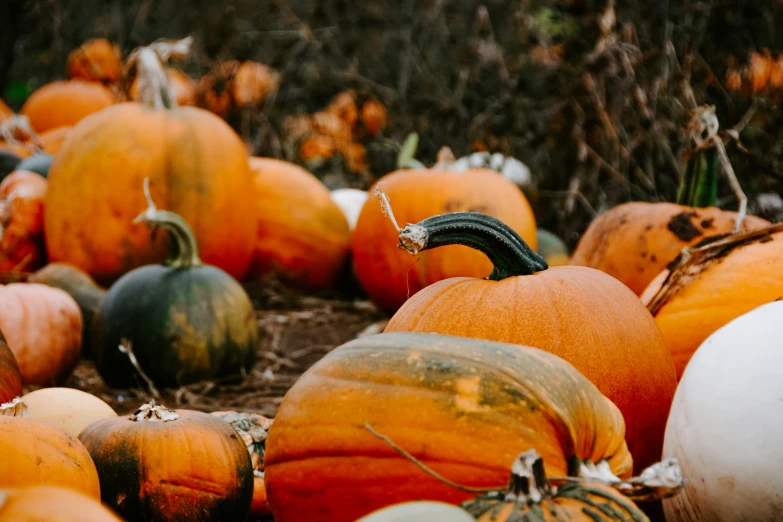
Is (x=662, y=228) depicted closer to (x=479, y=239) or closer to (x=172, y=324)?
(x=479, y=239)

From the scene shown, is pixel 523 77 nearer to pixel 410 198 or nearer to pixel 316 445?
pixel 410 198

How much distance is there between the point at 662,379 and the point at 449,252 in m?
2.10

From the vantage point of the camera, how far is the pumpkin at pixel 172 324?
352 cm

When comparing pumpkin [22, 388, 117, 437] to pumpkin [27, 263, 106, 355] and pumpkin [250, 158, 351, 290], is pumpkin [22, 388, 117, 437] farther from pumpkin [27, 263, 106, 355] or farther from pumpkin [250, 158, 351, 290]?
pumpkin [250, 158, 351, 290]

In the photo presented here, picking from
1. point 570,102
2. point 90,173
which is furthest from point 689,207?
point 90,173

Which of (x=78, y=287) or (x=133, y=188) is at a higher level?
(x=133, y=188)

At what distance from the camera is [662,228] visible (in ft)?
11.3

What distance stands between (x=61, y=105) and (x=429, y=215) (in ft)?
16.7

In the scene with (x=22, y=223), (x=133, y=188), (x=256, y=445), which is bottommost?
(x=22, y=223)

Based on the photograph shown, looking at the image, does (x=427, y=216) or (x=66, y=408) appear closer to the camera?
(x=66, y=408)

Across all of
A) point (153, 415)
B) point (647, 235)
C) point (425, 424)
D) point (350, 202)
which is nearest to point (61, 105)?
point (350, 202)

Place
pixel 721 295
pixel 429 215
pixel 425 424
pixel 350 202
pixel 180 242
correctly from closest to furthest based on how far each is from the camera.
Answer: pixel 425 424, pixel 721 295, pixel 180 242, pixel 429 215, pixel 350 202

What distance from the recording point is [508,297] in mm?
2211

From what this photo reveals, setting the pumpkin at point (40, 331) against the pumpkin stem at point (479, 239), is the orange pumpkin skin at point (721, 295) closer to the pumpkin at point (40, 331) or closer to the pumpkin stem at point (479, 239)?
the pumpkin stem at point (479, 239)
